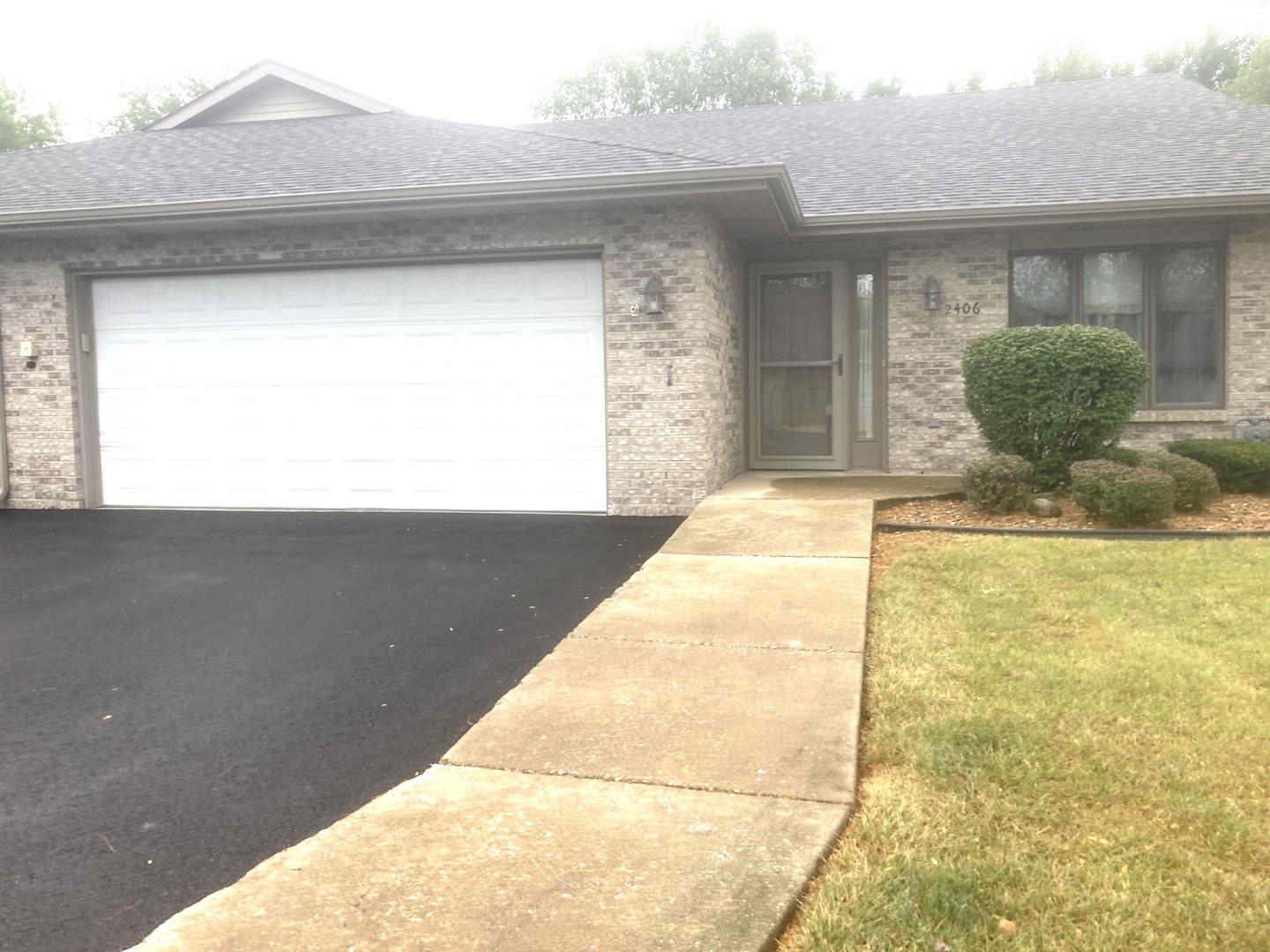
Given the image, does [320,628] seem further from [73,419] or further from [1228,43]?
[1228,43]

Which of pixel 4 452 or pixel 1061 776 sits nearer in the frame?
pixel 1061 776

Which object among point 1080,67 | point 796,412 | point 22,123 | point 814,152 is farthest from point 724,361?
point 22,123

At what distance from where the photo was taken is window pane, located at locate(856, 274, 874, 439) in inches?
435

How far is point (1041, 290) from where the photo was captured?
10.6m

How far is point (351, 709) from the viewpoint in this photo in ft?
13.7

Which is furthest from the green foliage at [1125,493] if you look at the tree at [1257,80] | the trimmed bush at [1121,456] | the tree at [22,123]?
the tree at [22,123]

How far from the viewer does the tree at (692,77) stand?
39.1 meters

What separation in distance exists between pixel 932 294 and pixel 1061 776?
8157mm

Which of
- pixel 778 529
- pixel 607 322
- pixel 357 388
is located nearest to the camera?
pixel 778 529

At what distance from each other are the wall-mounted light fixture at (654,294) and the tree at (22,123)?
34.5 metres

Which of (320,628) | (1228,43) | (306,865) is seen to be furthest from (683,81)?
(306,865)

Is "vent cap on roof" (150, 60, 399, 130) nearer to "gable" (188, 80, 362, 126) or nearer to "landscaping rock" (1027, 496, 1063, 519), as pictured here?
"gable" (188, 80, 362, 126)

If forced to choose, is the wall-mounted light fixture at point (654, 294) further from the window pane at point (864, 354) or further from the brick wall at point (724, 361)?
the window pane at point (864, 354)

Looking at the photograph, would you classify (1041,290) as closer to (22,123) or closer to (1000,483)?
(1000,483)
